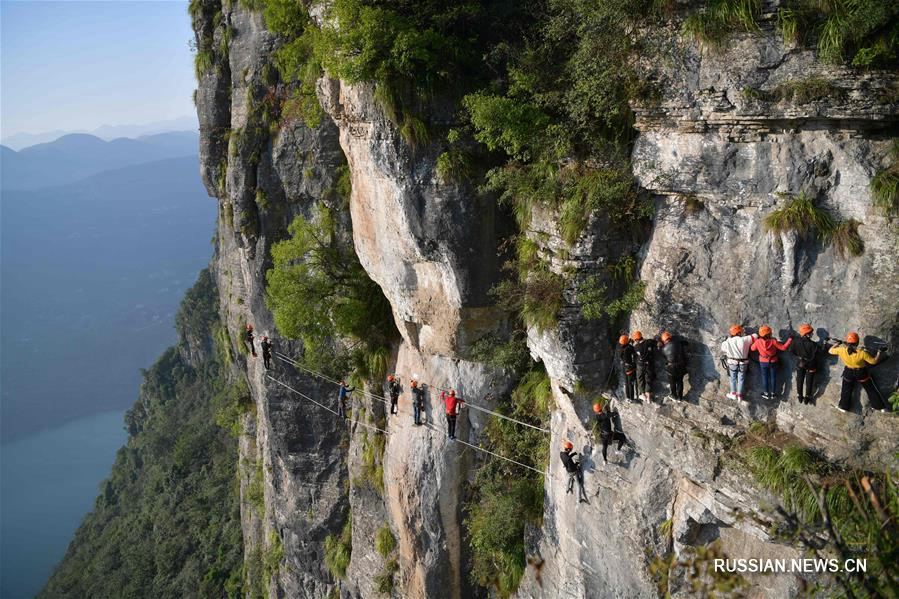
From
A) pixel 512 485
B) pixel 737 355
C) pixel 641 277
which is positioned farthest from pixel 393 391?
pixel 737 355

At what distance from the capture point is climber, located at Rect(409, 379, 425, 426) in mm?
16453

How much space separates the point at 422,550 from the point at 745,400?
10355 millimetres

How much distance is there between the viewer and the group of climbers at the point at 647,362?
10711 mm

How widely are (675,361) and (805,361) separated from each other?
2.06 m

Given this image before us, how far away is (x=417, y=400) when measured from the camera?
54.2 feet

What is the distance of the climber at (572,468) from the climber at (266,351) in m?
12.5

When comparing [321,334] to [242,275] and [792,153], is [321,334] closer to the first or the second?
[242,275]

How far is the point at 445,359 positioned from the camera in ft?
52.4

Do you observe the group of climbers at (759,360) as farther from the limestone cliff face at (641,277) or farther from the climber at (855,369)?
the limestone cliff face at (641,277)

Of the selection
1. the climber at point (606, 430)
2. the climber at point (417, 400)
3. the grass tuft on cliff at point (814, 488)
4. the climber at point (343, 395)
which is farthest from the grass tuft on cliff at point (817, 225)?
the climber at point (343, 395)

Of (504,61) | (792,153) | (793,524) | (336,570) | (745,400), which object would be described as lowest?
(336,570)

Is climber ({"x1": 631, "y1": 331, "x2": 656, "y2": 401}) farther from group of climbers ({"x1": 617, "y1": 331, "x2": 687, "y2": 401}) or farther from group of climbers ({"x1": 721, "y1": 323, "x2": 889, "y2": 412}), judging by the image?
group of climbers ({"x1": 721, "y1": 323, "x2": 889, "y2": 412})

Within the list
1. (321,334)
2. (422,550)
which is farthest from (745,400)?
→ (321,334)

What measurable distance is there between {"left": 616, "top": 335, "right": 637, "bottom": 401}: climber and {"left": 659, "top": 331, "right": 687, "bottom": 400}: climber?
0.59m
